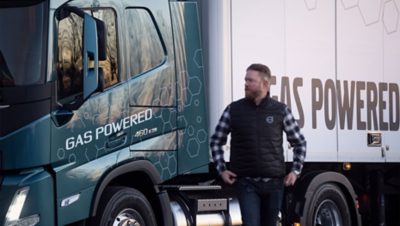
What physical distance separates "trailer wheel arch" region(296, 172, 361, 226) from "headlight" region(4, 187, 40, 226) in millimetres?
4110

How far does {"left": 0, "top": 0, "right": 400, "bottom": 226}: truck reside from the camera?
7.20 m

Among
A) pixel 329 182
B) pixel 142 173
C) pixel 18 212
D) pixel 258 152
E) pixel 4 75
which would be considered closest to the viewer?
pixel 18 212

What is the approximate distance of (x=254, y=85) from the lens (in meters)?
7.58

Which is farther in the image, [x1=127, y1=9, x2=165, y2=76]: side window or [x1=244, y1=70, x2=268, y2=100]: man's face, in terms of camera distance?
[x1=127, y1=9, x2=165, y2=76]: side window

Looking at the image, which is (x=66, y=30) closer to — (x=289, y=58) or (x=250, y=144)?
(x=250, y=144)

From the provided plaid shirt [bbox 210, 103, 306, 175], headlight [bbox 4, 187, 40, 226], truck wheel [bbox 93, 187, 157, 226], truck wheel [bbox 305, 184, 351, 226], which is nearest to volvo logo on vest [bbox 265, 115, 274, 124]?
plaid shirt [bbox 210, 103, 306, 175]

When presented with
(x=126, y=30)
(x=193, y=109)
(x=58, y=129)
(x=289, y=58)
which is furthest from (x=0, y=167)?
(x=289, y=58)

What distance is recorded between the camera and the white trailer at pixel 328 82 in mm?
9352

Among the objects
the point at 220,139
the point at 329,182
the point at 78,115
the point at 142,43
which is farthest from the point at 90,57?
the point at 329,182

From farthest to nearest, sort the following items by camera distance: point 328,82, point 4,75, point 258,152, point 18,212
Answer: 1. point 328,82
2. point 258,152
3. point 4,75
4. point 18,212

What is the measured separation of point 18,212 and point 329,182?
4.79m

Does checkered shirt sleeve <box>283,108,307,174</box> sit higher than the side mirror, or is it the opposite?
the side mirror

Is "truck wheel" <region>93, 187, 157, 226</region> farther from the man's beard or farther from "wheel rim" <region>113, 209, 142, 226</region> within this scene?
the man's beard

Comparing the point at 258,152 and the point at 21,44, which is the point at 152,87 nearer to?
the point at 258,152
